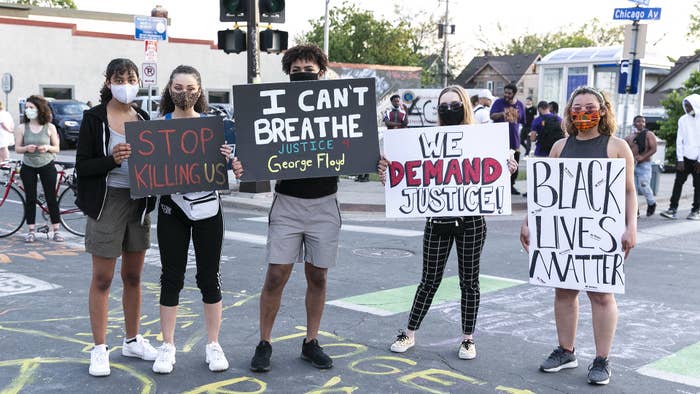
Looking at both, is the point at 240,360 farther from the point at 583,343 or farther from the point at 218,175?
the point at 583,343

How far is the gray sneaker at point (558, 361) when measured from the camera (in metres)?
4.65

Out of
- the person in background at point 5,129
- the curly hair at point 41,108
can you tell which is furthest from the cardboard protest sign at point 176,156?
the person in background at point 5,129

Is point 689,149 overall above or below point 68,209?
above

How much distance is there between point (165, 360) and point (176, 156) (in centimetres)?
127

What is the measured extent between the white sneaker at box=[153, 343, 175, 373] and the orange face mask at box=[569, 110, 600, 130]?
9.58 feet

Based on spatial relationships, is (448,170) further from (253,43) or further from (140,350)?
(253,43)

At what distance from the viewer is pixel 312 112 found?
4.65m

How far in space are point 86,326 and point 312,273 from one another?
6.65ft

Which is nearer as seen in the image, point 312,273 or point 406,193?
point 312,273

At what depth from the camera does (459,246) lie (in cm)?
488

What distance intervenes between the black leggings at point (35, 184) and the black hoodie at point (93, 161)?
→ 531 centimetres

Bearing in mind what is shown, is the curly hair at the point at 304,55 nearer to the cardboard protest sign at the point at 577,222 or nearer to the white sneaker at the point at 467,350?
the cardboard protest sign at the point at 577,222

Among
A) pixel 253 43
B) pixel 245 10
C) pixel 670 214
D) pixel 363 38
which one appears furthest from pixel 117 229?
pixel 363 38

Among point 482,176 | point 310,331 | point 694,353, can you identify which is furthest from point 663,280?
point 310,331
